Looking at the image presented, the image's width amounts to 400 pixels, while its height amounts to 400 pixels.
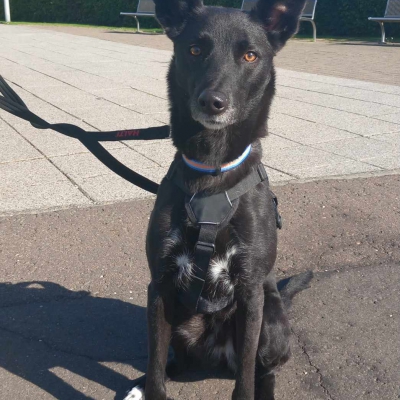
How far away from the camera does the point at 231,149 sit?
3.01 metres

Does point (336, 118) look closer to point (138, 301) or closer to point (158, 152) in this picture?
point (158, 152)

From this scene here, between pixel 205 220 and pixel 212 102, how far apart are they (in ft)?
1.73

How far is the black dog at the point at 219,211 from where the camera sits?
2.83 m

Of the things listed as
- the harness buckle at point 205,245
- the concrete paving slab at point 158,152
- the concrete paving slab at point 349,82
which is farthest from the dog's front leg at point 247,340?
the concrete paving slab at point 349,82

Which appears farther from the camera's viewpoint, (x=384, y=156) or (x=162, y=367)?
(x=384, y=156)

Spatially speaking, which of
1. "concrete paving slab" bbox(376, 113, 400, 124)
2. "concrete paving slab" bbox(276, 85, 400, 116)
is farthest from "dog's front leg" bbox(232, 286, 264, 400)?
"concrete paving slab" bbox(276, 85, 400, 116)

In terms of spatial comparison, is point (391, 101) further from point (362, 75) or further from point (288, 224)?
point (288, 224)

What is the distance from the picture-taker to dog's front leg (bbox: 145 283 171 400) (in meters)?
2.85

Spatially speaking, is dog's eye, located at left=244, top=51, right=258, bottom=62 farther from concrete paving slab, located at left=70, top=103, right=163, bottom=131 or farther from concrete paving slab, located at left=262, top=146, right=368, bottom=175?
concrete paving slab, located at left=70, top=103, right=163, bottom=131

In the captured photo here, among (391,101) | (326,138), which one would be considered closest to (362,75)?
(391,101)

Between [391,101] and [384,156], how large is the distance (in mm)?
3106

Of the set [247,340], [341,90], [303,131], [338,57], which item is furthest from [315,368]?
[338,57]

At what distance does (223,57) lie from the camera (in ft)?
9.61

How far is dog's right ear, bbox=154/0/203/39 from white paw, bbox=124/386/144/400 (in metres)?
1.77
